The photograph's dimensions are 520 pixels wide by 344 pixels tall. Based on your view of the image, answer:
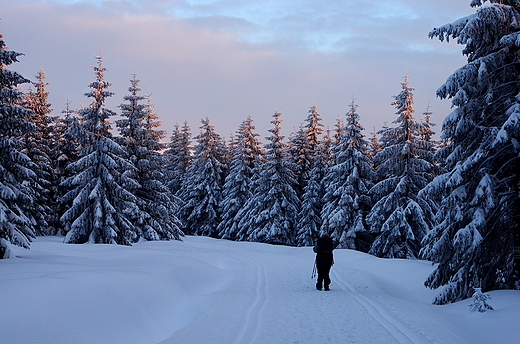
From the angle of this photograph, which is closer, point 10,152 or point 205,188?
point 10,152

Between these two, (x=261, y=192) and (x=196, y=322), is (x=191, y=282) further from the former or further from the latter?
(x=261, y=192)

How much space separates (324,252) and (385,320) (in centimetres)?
398

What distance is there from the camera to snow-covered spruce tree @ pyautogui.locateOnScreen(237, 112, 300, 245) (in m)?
35.3

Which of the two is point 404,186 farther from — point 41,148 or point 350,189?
point 41,148

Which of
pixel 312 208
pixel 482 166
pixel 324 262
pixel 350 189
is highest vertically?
pixel 350 189

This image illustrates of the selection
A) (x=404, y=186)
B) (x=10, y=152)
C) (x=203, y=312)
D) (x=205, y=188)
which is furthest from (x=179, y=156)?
(x=203, y=312)

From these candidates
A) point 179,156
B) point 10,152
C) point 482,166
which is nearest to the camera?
point 482,166

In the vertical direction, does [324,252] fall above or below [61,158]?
below

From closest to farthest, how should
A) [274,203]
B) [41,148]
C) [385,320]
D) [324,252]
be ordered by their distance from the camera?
1. [385,320]
2. [324,252]
3. [41,148]
4. [274,203]

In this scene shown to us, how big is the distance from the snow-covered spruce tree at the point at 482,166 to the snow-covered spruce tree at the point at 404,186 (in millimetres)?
15220

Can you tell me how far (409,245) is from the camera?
26391mm

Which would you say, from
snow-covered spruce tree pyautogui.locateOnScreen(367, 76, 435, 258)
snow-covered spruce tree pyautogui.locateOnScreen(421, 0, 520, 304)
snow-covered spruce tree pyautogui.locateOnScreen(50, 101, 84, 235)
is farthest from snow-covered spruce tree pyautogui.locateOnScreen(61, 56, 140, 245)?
snow-covered spruce tree pyautogui.locateOnScreen(421, 0, 520, 304)

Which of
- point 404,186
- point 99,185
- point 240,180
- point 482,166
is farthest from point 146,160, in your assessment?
point 482,166

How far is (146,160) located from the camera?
2733 cm
